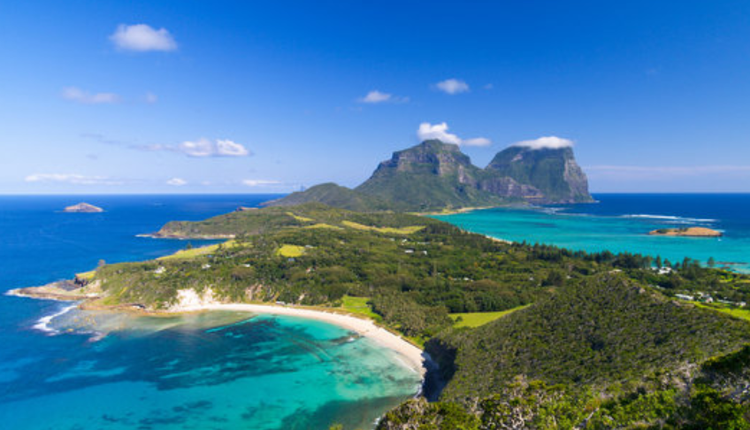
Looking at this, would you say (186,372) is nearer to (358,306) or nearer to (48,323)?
(358,306)

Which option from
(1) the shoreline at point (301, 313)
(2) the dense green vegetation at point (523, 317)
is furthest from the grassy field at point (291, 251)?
(1) the shoreline at point (301, 313)

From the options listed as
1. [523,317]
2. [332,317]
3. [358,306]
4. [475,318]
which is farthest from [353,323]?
[523,317]

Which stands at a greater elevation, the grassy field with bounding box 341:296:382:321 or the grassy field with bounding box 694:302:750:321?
the grassy field with bounding box 694:302:750:321

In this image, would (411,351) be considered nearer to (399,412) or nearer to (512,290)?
(399,412)

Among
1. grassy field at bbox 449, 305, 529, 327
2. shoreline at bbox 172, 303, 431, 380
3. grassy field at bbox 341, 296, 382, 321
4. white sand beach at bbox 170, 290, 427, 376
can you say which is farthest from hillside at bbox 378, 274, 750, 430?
grassy field at bbox 341, 296, 382, 321

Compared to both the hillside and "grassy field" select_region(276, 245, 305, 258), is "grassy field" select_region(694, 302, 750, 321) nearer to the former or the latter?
the hillside
